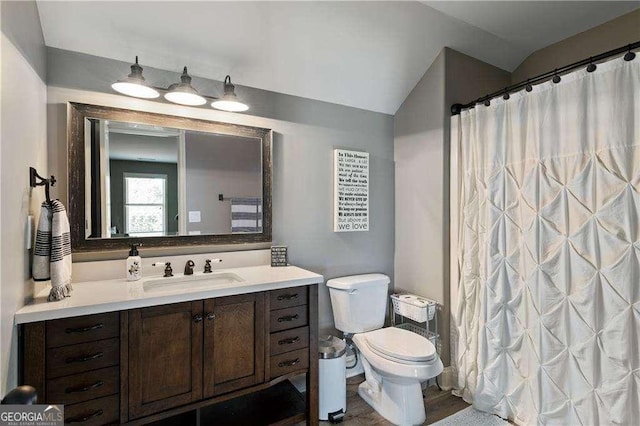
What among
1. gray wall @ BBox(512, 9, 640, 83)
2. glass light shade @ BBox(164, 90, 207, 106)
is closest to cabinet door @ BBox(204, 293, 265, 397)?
glass light shade @ BBox(164, 90, 207, 106)

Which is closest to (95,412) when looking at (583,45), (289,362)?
(289,362)

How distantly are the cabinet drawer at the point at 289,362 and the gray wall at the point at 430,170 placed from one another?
1.13 m

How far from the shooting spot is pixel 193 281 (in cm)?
191

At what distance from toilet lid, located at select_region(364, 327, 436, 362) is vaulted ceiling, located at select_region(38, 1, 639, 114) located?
1.77m

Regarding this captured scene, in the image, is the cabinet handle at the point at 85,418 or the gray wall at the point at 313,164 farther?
the gray wall at the point at 313,164

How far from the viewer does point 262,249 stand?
2242mm

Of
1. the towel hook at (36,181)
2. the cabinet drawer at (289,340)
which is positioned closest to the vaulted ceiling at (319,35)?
the towel hook at (36,181)

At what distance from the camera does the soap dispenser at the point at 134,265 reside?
174cm

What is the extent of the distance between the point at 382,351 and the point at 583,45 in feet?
8.37

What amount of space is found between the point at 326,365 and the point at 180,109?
6.09ft

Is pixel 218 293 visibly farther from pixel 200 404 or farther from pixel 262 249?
pixel 262 249

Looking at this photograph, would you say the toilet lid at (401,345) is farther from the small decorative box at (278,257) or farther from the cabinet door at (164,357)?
the cabinet door at (164,357)

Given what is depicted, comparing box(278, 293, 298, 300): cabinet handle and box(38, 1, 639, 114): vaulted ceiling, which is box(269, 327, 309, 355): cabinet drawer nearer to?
box(278, 293, 298, 300): cabinet handle

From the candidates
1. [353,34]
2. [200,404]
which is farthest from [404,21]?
[200,404]
